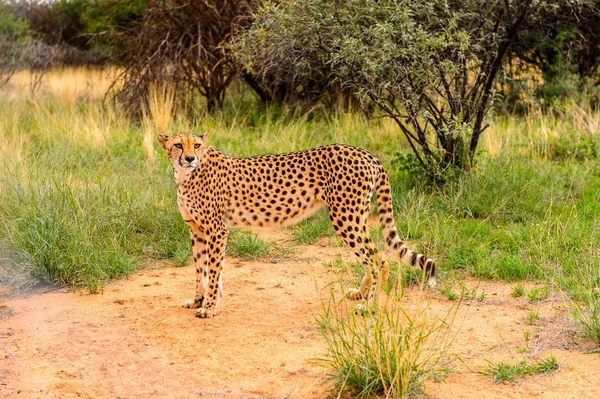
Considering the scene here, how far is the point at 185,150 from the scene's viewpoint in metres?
4.80

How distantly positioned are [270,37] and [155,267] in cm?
223

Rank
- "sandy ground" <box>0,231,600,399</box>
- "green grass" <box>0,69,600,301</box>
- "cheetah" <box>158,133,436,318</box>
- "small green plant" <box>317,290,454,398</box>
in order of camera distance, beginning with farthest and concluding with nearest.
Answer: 1. "green grass" <box>0,69,600,301</box>
2. "cheetah" <box>158,133,436,318</box>
3. "sandy ground" <box>0,231,600,399</box>
4. "small green plant" <box>317,290,454,398</box>

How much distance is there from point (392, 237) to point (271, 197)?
2.63 feet

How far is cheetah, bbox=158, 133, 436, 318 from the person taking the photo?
488cm

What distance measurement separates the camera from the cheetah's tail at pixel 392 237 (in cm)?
483

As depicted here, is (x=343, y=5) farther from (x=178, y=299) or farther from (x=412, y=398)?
(x=412, y=398)

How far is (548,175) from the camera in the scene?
7.16 meters

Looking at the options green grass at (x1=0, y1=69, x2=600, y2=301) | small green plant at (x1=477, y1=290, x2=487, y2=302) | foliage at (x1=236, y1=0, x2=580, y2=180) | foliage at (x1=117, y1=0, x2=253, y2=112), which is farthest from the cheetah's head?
foliage at (x1=117, y1=0, x2=253, y2=112)

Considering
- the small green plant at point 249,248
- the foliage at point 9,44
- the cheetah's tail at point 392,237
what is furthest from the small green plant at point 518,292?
the foliage at point 9,44

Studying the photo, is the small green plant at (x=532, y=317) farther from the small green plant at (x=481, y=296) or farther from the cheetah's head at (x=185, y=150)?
the cheetah's head at (x=185, y=150)

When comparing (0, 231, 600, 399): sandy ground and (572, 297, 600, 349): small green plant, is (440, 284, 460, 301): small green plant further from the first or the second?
(572, 297, 600, 349): small green plant

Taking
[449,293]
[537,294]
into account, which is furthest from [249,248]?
[537,294]

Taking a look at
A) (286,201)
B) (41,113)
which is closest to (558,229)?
(286,201)

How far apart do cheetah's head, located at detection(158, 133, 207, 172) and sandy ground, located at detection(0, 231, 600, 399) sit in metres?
0.91
